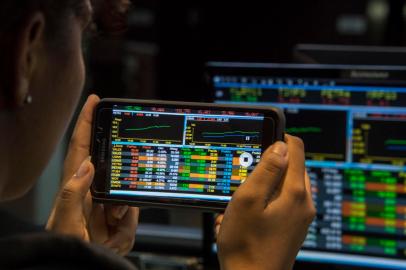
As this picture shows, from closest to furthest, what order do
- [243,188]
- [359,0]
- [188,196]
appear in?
[243,188], [188,196], [359,0]

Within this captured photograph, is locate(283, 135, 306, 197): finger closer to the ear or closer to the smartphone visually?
the smartphone

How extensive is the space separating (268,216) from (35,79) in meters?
0.32

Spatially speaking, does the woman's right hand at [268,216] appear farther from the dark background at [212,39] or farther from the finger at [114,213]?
the dark background at [212,39]

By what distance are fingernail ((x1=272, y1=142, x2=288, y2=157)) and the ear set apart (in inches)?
12.3

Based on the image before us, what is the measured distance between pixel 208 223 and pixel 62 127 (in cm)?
55

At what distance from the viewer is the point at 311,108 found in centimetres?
117

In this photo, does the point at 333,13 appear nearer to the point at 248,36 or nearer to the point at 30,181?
the point at 248,36

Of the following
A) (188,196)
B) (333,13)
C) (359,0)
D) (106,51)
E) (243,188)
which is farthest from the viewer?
(359,0)

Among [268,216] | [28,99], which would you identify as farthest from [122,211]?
[28,99]

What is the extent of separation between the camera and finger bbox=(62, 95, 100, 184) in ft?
3.13

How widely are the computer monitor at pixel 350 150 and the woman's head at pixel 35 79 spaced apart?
514mm

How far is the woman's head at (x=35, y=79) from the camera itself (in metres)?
0.61

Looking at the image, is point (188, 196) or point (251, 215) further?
point (188, 196)

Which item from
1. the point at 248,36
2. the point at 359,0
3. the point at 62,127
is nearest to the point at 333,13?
the point at 248,36
